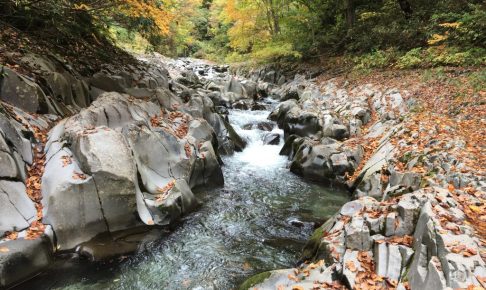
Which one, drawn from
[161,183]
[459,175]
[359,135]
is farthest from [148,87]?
[459,175]

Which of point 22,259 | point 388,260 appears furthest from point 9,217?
point 388,260

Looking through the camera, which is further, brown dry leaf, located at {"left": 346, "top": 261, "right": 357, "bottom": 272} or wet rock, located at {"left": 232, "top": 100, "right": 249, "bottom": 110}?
wet rock, located at {"left": 232, "top": 100, "right": 249, "bottom": 110}

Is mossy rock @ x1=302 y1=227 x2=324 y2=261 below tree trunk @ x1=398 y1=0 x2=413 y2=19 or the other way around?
below

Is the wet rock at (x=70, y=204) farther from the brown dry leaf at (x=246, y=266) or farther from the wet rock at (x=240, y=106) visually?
the wet rock at (x=240, y=106)

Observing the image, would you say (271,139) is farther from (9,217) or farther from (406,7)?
(406,7)

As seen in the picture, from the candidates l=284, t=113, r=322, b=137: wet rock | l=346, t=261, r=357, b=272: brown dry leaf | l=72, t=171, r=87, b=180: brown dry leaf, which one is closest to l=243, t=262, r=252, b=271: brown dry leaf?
l=346, t=261, r=357, b=272: brown dry leaf

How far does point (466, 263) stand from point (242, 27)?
25505 millimetres

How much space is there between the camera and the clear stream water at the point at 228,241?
19.4 feet

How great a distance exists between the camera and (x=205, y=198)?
9.43 m

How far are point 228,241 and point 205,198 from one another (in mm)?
2257

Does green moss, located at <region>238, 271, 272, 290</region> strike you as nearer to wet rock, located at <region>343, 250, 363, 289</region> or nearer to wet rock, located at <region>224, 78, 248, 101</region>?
wet rock, located at <region>343, 250, 363, 289</region>

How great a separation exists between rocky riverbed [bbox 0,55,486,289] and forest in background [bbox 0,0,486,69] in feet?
5.74

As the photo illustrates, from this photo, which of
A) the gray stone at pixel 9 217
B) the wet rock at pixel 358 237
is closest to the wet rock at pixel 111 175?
the gray stone at pixel 9 217

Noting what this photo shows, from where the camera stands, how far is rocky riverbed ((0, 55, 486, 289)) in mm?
4844
